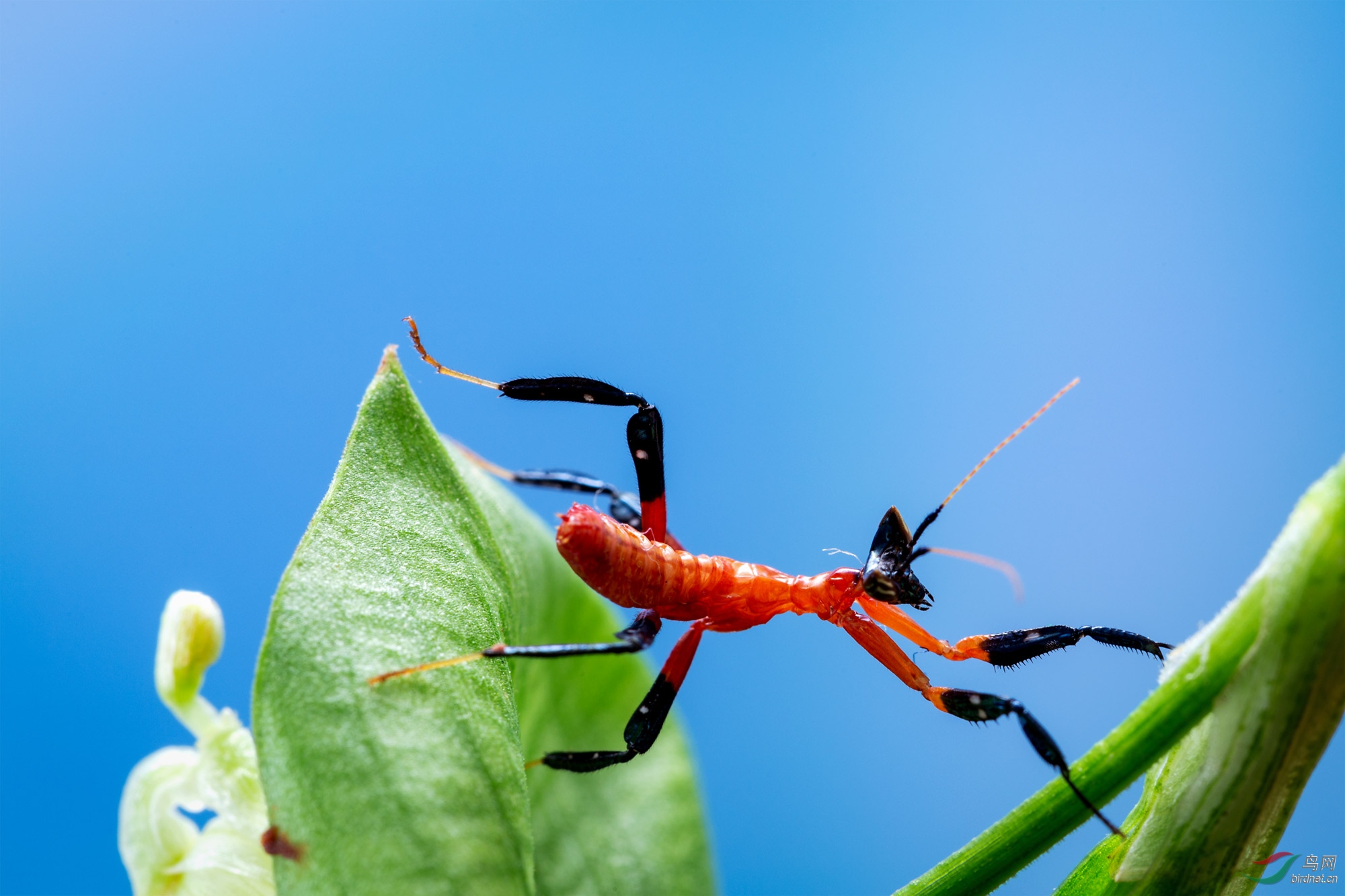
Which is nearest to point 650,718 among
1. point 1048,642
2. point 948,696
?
point 948,696

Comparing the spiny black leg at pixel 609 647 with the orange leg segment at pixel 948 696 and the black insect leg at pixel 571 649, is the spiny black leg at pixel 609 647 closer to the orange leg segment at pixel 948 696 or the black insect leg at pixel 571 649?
the black insect leg at pixel 571 649

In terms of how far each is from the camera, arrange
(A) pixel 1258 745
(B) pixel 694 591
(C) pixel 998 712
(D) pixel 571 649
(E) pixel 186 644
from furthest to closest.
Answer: (B) pixel 694 591 < (C) pixel 998 712 < (D) pixel 571 649 < (E) pixel 186 644 < (A) pixel 1258 745

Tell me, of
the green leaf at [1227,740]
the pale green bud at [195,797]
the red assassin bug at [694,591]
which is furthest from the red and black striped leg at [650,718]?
the green leaf at [1227,740]

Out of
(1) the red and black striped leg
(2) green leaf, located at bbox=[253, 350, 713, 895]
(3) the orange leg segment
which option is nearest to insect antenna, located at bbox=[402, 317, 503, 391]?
(2) green leaf, located at bbox=[253, 350, 713, 895]

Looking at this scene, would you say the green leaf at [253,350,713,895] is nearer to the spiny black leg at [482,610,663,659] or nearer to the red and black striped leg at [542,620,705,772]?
the spiny black leg at [482,610,663,659]

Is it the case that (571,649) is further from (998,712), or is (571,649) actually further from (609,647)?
(998,712)

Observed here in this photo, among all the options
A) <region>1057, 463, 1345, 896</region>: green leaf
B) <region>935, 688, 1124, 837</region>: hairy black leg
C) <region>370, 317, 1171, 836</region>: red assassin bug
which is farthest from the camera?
<region>370, 317, 1171, 836</region>: red assassin bug
